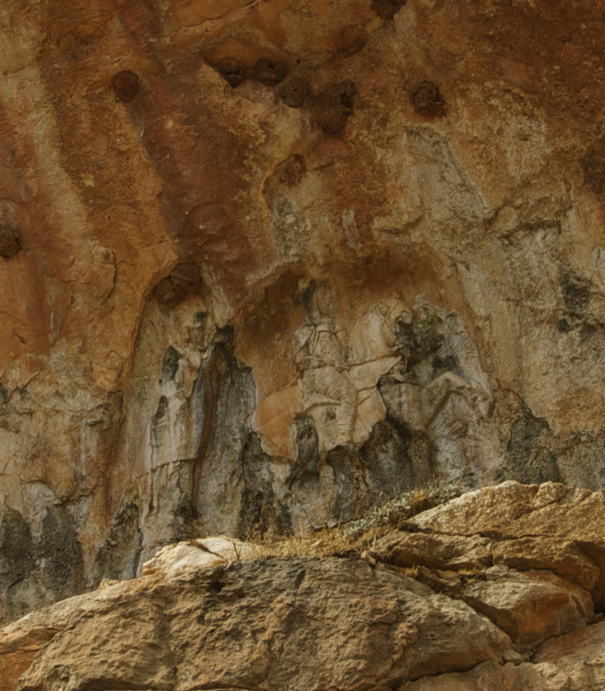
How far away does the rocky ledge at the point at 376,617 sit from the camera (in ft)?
17.9

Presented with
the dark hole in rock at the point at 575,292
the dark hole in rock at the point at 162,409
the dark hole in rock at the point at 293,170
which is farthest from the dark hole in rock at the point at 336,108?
the dark hole in rock at the point at 162,409

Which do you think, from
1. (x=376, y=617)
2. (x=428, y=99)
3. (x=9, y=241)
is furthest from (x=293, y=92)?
(x=376, y=617)

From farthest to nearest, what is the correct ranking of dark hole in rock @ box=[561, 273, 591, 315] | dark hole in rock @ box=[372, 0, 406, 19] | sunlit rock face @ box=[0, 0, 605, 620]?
dark hole in rock @ box=[372, 0, 406, 19], sunlit rock face @ box=[0, 0, 605, 620], dark hole in rock @ box=[561, 273, 591, 315]

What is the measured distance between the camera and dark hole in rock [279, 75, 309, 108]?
33.7 ft

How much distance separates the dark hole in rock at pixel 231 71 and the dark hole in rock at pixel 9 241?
2689mm

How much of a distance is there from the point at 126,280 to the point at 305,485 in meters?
2.90

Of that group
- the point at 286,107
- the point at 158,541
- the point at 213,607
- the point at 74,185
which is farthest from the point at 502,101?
the point at 213,607

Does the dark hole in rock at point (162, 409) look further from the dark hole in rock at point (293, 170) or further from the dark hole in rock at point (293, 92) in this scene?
the dark hole in rock at point (293, 92)

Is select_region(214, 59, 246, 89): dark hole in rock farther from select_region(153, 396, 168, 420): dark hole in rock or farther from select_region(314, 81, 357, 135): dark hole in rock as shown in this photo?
select_region(153, 396, 168, 420): dark hole in rock

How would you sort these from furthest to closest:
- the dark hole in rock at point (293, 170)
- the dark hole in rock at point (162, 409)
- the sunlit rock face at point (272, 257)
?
1. the dark hole in rock at point (293, 170)
2. the dark hole in rock at point (162, 409)
3. the sunlit rock face at point (272, 257)

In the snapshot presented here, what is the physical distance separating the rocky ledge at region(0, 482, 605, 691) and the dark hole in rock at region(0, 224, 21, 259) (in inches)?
200

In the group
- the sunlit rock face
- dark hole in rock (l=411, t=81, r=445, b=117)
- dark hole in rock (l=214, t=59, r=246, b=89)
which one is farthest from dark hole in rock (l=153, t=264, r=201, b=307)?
dark hole in rock (l=411, t=81, r=445, b=117)

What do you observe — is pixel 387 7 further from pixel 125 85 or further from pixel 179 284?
pixel 179 284

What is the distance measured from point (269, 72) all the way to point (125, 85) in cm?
147
